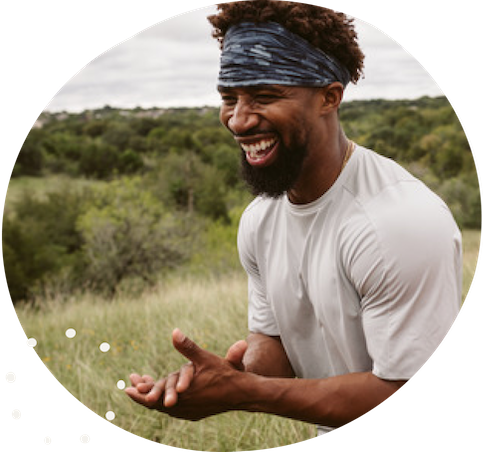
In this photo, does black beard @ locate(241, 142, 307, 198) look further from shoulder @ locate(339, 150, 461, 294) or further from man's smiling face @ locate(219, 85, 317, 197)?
shoulder @ locate(339, 150, 461, 294)

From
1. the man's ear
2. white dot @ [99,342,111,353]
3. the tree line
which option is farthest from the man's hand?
the man's ear

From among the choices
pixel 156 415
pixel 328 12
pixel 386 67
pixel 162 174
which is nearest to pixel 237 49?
pixel 328 12

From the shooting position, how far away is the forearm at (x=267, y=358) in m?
1.85

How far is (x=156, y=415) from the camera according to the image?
184 centimetres

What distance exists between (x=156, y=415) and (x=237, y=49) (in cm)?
109

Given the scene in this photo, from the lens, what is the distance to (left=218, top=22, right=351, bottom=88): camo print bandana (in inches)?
57.9

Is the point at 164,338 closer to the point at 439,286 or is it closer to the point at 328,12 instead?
the point at 439,286

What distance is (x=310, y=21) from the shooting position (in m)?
1.51

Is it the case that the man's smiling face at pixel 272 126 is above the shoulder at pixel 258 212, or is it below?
above

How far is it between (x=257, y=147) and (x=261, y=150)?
13 mm

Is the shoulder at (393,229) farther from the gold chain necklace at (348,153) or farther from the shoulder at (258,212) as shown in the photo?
the shoulder at (258,212)

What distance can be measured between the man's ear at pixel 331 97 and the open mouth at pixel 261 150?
15 cm

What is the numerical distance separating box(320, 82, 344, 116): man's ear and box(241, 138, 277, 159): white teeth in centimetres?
15

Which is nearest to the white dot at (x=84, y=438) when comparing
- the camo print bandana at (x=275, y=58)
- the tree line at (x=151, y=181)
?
the tree line at (x=151, y=181)
